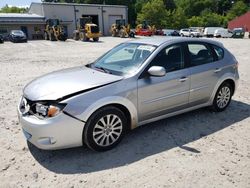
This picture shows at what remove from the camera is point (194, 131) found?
15.0 ft

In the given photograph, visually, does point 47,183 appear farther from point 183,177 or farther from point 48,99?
point 183,177

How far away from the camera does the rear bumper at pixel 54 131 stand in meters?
3.44

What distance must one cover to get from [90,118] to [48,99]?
24.0 inches

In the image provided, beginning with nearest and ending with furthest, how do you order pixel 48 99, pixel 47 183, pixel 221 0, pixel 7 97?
pixel 47 183 → pixel 48 99 → pixel 7 97 → pixel 221 0

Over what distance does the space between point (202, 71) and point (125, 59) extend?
56.1 inches

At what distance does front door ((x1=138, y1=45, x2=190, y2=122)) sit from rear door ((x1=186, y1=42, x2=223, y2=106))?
0.19 meters

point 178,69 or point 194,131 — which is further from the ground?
point 178,69

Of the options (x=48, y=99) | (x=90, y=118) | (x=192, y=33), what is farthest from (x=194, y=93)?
(x=192, y=33)

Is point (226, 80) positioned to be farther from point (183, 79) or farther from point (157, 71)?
point (157, 71)

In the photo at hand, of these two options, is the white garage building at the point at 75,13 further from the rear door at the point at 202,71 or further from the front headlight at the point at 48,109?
the front headlight at the point at 48,109

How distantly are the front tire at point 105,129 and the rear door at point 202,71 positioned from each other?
1540 mm

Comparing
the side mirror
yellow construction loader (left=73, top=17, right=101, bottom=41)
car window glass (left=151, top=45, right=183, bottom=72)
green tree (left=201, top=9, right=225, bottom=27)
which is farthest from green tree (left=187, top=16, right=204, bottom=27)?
the side mirror

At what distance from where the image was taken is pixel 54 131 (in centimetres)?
345

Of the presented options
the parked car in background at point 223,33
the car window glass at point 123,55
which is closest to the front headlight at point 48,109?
the car window glass at point 123,55
